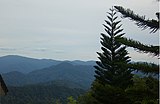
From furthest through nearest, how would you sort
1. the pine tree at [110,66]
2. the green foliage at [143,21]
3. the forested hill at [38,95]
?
1. the forested hill at [38,95]
2. the pine tree at [110,66]
3. the green foliage at [143,21]

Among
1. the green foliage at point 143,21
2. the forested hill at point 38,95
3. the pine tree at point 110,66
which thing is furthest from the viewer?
the forested hill at point 38,95

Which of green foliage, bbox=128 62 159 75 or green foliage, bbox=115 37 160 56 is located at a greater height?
green foliage, bbox=115 37 160 56

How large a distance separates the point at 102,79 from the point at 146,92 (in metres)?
17.7

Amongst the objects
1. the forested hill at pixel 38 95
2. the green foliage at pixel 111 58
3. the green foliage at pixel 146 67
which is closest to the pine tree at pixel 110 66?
the green foliage at pixel 111 58

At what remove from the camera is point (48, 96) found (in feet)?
544

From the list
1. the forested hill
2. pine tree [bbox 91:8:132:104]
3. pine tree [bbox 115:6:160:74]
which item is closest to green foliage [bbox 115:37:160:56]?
pine tree [bbox 115:6:160:74]

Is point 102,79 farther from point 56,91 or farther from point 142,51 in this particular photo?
point 56,91

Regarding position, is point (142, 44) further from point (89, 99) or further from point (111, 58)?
point (89, 99)

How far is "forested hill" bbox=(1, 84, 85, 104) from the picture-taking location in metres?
141

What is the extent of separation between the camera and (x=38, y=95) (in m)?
165

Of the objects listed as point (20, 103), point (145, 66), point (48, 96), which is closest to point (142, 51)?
point (145, 66)

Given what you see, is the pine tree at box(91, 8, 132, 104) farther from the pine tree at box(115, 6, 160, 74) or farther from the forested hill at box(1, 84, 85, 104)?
the forested hill at box(1, 84, 85, 104)

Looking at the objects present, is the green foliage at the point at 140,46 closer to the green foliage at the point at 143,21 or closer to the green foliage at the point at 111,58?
the green foliage at the point at 143,21

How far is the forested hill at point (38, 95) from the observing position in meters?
141
